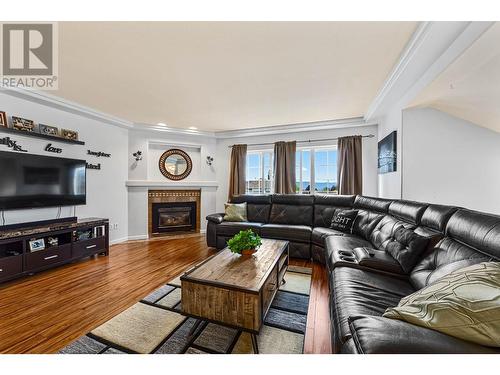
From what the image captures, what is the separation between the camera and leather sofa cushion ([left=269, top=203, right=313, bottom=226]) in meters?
4.00

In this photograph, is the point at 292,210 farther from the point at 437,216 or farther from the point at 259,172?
the point at 437,216

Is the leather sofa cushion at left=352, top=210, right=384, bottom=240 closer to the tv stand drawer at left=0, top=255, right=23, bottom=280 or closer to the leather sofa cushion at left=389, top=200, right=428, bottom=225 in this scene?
the leather sofa cushion at left=389, top=200, right=428, bottom=225

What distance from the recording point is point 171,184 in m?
4.94

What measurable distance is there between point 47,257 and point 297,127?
15.3 ft

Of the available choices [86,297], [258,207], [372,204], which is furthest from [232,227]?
[372,204]

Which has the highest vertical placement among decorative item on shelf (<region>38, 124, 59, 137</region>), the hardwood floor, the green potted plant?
decorative item on shelf (<region>38, 124, 59, 137</region>)

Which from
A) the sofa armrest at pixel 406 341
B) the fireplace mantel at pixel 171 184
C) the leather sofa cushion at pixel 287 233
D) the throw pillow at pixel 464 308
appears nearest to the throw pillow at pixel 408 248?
the throw pillow at pixel 464 308

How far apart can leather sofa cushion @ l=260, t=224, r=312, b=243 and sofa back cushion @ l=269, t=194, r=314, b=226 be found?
0.46 meters

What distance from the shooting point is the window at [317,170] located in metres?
4.73

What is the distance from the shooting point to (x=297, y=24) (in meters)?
1.69

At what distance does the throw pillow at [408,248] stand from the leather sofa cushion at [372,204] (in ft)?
3.15

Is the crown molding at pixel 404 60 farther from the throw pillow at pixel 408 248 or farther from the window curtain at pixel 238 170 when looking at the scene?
the window curtain at pixel 238 170

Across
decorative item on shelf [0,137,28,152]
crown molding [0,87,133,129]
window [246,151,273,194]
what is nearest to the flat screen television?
decorative item on shelf [0,137,28,152]

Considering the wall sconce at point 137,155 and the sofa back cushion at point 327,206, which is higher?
the wall sconce at point 137,155
